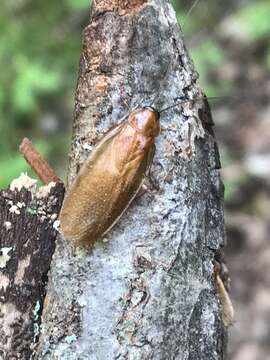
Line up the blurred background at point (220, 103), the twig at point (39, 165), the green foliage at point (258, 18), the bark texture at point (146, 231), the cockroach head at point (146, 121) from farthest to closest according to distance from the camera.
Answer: the green foliage at point (258, 18) → the blurred background at point (220, 103) → the twig at point (39, 165) → the cockroach head at point (146, 121) → the bark texture at point (146, 231)

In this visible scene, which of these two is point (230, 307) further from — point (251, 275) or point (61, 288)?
point (251, 275)

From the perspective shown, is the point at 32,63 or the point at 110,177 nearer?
the point at 110,177

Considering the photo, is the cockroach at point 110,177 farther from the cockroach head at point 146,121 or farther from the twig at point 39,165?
the twig at point 39,165

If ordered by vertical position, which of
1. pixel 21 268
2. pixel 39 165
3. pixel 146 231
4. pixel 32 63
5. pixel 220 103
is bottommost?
pixel 146 231

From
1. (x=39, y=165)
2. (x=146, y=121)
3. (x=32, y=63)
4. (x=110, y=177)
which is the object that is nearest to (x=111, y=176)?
(x=110, y=177)

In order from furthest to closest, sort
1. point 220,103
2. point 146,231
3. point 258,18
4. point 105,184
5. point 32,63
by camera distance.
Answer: point 220,103
point 258,18
point 32,63
point 105,184
point 146,231

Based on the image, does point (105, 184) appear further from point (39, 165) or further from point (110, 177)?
point (39, 165)

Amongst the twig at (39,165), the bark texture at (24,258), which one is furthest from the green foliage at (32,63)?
the bark texture at (24,258)
